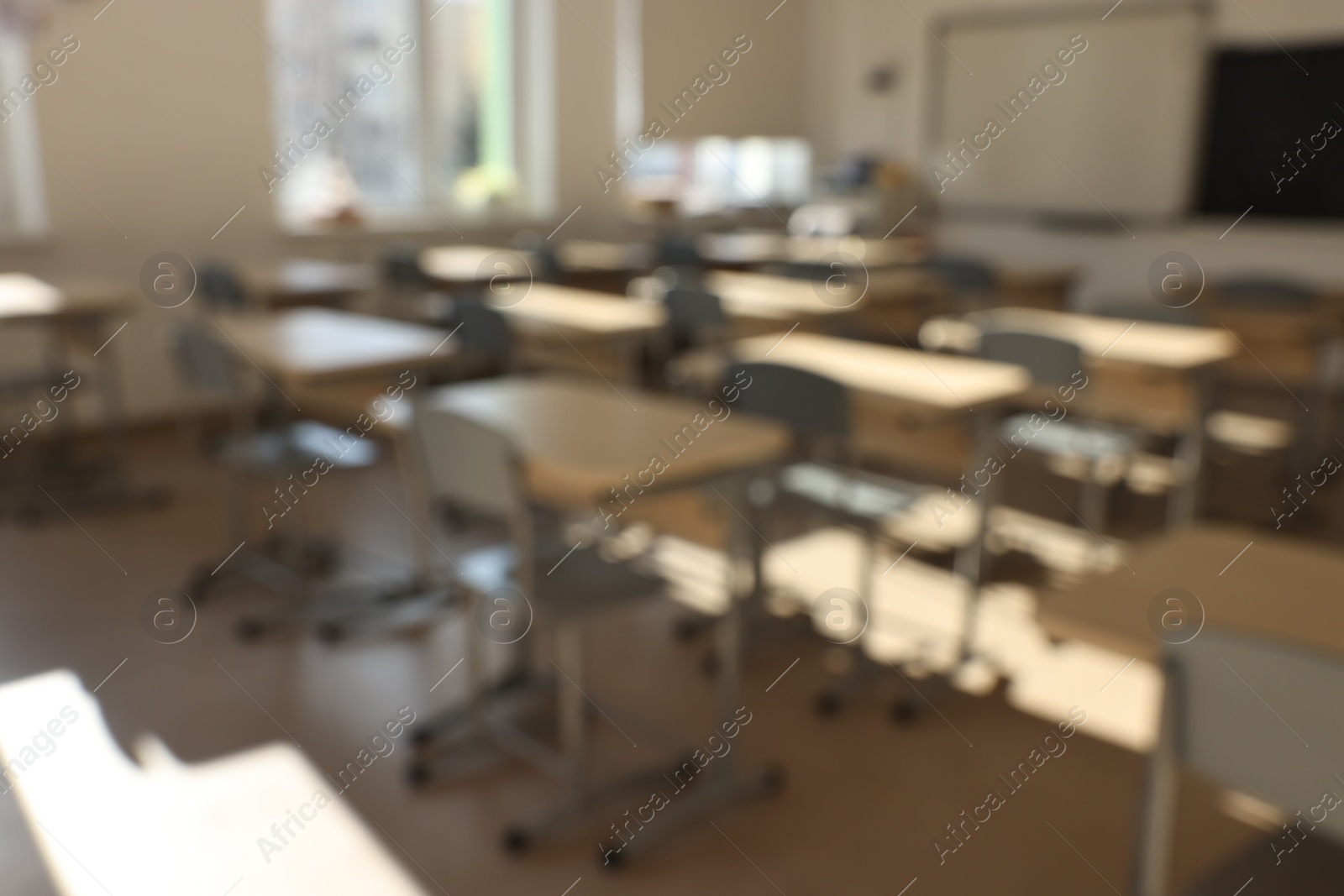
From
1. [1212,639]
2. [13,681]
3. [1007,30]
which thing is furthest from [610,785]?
[1007,30]

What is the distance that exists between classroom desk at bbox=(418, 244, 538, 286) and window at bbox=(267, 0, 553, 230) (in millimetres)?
517

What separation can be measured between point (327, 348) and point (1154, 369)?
8.75 feet

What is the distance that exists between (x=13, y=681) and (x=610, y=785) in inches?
67.9

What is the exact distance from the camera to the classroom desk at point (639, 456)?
83.7 inches

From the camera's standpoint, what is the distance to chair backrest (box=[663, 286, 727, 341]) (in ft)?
14.6

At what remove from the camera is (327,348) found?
3.41m

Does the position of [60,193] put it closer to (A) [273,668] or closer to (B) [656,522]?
(A) [273,668]

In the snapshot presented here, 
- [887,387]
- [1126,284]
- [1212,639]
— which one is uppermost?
[1212,639]

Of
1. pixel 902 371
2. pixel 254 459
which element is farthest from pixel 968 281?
pixel 254 459

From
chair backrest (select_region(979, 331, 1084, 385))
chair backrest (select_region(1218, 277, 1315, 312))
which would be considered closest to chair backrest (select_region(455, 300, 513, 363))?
chair backrest (select_region(979, 331, 1084, 385))

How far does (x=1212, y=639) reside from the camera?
1.25 meters

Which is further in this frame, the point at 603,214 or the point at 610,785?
the point at 603,214

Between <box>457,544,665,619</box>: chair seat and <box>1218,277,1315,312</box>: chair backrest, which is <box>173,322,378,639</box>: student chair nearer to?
<box>457,544,665,619</box>: chair seat

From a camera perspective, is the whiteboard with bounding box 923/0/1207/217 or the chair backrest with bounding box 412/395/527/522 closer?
the chair backrest with bounding box 412/395/527/522
